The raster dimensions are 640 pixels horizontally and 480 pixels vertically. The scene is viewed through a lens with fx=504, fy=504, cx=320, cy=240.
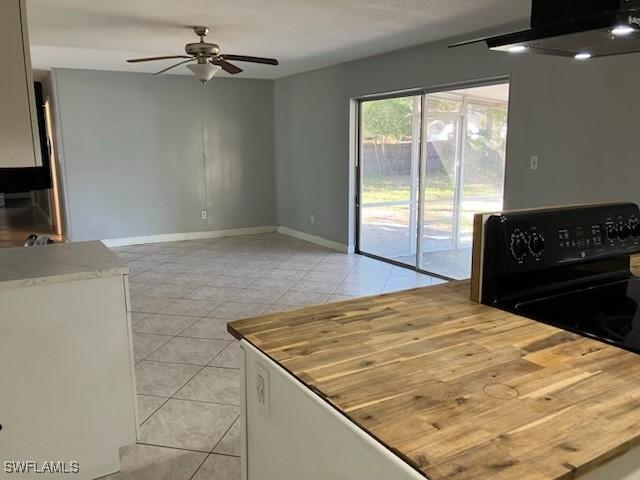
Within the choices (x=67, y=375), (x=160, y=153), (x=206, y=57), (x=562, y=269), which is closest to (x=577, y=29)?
(x=562, y=269)

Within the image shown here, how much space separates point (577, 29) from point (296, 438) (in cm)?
116

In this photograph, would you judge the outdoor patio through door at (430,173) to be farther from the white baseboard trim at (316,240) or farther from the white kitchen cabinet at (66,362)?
the white kitchen cabinet at (66,362)

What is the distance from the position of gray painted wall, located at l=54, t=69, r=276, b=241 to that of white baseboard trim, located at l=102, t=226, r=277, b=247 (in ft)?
0.24

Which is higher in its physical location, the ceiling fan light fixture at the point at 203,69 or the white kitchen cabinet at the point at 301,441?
the ceiling fan light fixture at the point at 203,69

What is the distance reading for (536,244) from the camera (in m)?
1.53

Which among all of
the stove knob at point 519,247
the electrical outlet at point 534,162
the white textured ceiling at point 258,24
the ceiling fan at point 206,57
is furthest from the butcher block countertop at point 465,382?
the ceiling fan at point 206,57

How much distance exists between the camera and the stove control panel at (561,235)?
148cm

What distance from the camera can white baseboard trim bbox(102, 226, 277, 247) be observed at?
706 cm

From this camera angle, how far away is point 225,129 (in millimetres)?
7523

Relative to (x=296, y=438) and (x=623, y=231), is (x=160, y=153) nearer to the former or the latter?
(x=623, y=231)

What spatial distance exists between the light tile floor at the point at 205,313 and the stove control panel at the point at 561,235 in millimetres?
1494

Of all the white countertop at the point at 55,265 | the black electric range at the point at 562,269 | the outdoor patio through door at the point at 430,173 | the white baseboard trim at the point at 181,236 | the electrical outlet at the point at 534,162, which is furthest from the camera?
the white baseboard trim at the point at 181,236

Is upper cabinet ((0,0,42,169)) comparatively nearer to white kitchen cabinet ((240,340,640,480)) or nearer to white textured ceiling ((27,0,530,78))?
white kitchen cabinet ((240,340,640,480))

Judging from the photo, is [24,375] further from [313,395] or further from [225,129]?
[225,129]
